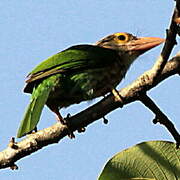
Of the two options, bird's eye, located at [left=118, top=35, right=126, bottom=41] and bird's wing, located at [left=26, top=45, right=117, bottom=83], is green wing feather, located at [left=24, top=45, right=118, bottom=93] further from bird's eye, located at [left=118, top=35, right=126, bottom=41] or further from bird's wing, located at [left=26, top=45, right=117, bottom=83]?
bird's eye, located at [left=118, top=35, right=126, bottom=41]

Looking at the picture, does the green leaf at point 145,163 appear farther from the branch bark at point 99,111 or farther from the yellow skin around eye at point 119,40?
the yellow skin around eye at point 119,40

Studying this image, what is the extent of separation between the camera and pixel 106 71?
4.10 metres

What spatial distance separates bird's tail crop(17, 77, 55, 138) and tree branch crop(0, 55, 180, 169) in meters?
0.42

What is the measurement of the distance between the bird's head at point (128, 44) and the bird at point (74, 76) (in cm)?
1

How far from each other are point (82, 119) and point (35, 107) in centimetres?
89

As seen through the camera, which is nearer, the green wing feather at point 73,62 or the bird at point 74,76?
the bird at point 74,76

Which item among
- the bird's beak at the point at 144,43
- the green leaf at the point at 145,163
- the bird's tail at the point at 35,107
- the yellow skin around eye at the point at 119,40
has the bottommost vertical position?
the green leaf at the point at 145,163

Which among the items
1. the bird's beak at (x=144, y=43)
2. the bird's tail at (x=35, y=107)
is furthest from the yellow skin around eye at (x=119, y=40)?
the bird's tail at (x=35, y=107)

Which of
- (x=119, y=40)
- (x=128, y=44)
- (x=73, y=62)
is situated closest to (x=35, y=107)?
(x=73, y=62)

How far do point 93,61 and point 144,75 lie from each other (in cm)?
173

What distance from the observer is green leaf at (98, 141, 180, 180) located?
2627mm

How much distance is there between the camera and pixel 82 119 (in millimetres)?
2762

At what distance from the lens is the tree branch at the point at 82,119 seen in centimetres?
251

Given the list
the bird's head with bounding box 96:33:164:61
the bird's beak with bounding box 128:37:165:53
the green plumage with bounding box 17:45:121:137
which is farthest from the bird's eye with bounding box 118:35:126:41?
the green plumage with bounding box 17:45:121:137
